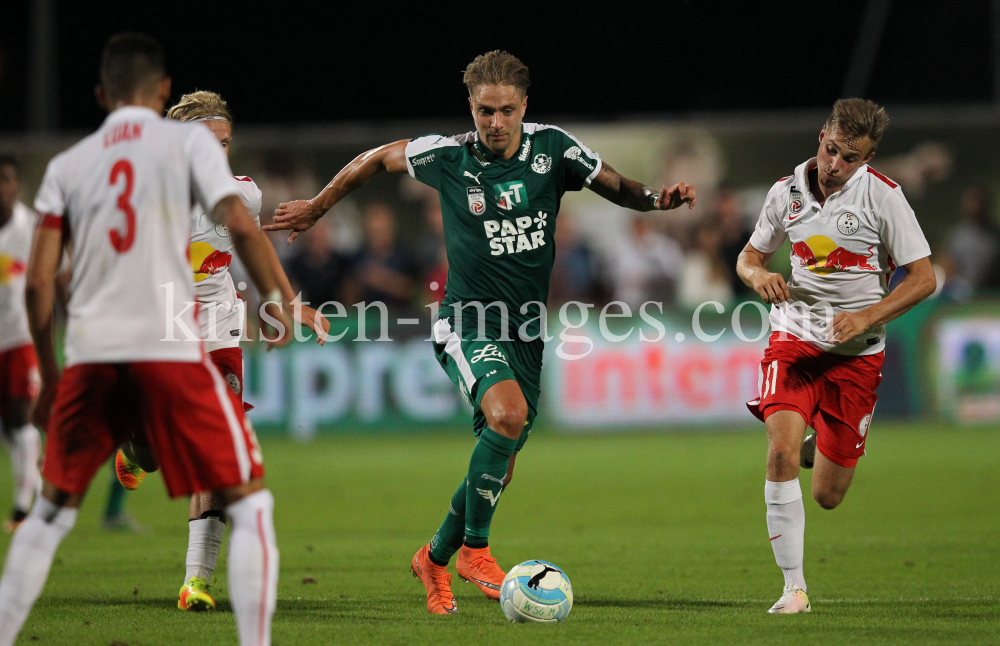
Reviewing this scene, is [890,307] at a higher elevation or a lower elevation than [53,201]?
lower

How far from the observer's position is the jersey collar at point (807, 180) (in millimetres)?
6199

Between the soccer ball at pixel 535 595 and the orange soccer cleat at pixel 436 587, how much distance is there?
39 centimetres

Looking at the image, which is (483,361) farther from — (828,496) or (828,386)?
(828,496)

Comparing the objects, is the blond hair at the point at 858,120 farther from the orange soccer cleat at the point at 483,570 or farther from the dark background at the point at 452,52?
the dark background at the point at 452,52

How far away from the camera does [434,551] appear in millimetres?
6086

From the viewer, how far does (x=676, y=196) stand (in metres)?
5.81

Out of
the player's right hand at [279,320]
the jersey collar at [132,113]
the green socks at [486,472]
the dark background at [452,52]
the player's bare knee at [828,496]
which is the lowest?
the player's bare knee at [828,496]

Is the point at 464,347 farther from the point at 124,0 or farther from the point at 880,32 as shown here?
the point at 124,0

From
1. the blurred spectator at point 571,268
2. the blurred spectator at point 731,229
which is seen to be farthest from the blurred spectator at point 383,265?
the blurred spectator at point 731,229

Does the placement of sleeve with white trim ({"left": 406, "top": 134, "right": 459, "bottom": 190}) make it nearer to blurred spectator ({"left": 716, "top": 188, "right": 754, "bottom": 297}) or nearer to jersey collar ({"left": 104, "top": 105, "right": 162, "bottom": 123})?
jersey collar ({"left": 104, "top": 105, "right": 162, "bottom": 123})

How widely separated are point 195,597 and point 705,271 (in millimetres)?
11711

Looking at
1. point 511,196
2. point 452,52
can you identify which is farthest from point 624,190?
point 452,52

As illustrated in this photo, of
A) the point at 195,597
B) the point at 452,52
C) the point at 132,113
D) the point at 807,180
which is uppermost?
the point at 452,52

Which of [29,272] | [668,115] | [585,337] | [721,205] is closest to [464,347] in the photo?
[29,272]
